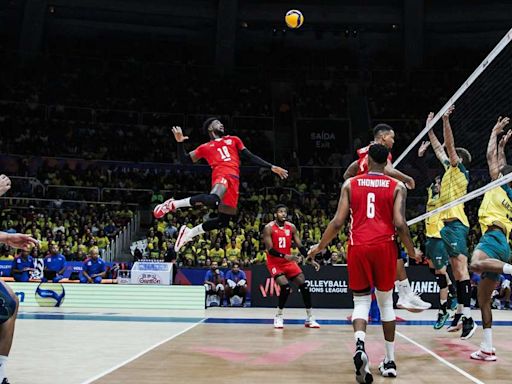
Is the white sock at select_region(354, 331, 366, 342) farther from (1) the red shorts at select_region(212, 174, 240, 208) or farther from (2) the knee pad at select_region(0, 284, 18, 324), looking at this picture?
(1) the red shorts at select_region(212, 174, 240, 208)

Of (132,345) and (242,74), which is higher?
(242,74)

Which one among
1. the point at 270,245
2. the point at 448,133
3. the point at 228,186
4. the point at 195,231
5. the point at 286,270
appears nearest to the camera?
the point at 448,133

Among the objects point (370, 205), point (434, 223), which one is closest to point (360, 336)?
point (370, 205)

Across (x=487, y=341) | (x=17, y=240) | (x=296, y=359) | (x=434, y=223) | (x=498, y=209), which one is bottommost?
(x=296, y=359)

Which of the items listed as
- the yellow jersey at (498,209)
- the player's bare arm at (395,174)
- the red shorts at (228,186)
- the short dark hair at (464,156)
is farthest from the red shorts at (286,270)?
the yellow jersey at (498,209)

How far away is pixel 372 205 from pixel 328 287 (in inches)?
464

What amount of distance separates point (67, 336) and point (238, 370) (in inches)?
144

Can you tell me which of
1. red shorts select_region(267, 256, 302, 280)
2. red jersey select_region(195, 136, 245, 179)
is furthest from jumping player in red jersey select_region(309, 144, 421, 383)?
red shorts select_region(267, 256, 302, 280)

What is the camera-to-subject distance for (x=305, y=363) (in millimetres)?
6477

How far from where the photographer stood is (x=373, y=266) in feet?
19.5

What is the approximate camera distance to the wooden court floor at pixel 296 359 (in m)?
5.49

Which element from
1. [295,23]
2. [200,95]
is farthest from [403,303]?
[200,95]

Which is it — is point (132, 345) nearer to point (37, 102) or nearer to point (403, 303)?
point (403, 303)

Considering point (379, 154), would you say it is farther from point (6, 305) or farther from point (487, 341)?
point (6, 305)
